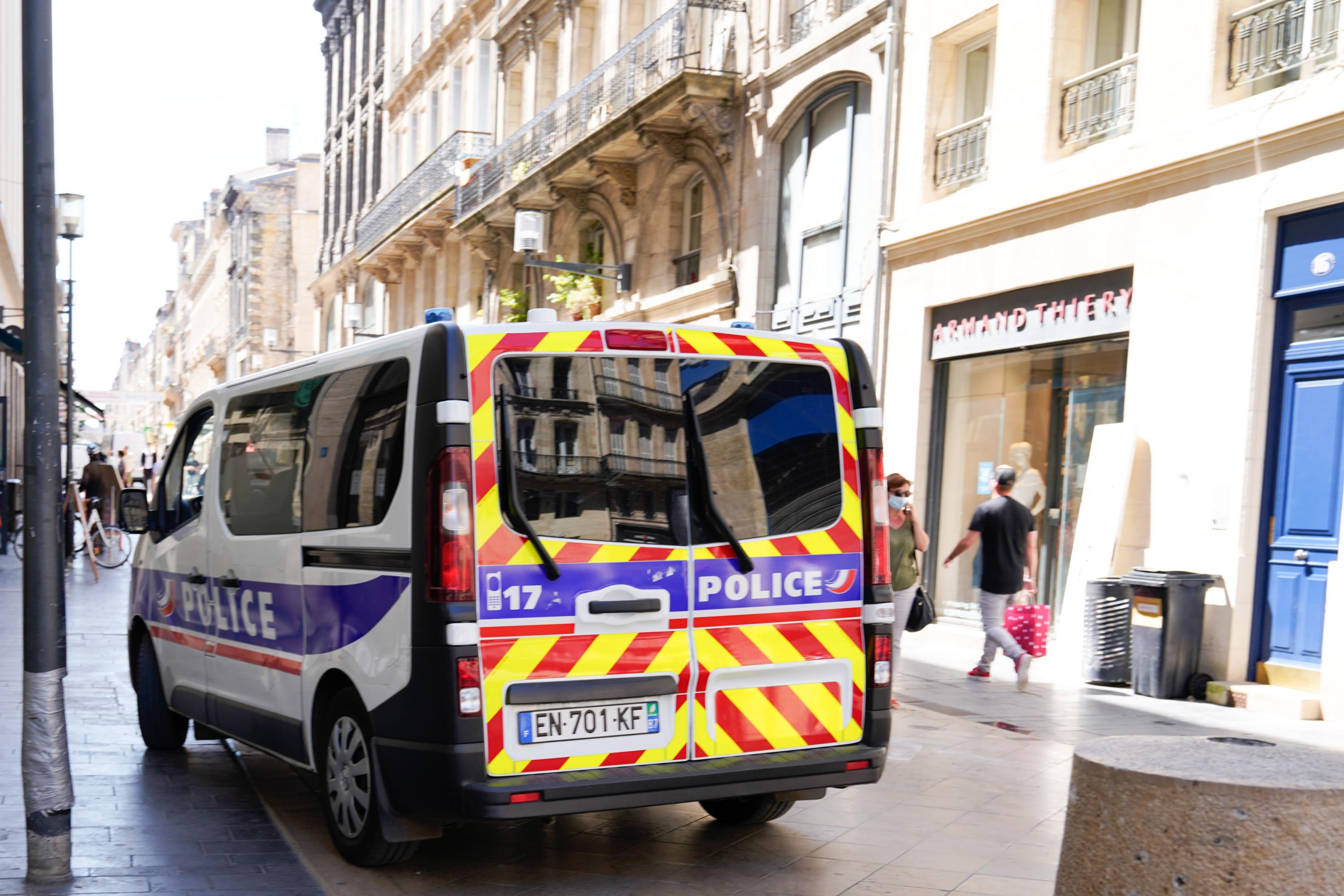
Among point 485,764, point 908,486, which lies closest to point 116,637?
point 908,486

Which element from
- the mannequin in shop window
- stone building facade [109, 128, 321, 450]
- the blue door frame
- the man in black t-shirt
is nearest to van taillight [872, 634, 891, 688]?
the man in black t-shirt

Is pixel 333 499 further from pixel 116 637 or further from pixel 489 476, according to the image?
pixel 116 637

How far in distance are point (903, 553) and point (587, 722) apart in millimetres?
5555

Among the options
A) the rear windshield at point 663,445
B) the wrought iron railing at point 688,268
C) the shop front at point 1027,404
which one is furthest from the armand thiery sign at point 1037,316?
the rear windshield at point 663,445

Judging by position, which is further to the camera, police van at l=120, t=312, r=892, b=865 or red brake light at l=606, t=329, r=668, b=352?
red brake light at l=606, t=329, r=668, b=352

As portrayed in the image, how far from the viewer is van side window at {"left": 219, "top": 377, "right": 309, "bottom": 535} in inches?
239

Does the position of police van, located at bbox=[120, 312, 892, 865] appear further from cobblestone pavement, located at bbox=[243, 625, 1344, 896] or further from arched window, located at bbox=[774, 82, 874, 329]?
arched window, located at bbox=[774, 82, 874, 329]

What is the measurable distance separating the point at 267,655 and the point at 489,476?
1.82 metres

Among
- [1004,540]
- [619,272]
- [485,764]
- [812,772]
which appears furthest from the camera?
[619,272]

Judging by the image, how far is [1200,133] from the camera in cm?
1145

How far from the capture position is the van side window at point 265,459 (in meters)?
6.07

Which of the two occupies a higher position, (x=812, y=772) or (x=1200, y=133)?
(x=1200, y=133)

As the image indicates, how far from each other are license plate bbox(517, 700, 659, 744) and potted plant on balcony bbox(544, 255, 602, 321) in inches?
702

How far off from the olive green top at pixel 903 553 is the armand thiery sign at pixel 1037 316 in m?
3.42
